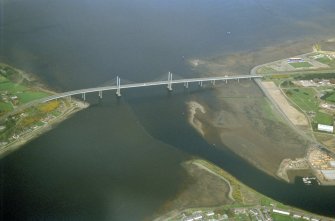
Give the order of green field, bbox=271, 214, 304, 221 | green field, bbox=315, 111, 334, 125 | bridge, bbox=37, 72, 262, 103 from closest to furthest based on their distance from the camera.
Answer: green field, bbox=271, 214, 304, 221 < green field, bbox=315, 111, 334, 125 < bridge, bbox=37, 72, 262, 103

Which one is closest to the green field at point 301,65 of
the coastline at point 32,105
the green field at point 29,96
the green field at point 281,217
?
the coastline at point 32,105

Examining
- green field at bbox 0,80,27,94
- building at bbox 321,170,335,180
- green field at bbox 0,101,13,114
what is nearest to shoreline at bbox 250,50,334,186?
building at bbox 321,170,335,180

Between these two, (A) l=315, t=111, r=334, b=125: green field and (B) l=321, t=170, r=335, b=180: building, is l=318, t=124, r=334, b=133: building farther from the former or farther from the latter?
(B) l=321, t=170, r=335, b=180: building

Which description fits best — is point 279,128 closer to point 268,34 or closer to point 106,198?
point 106,198

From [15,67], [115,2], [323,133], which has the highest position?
[115,2]

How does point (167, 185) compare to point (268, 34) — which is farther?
point (268, 34)

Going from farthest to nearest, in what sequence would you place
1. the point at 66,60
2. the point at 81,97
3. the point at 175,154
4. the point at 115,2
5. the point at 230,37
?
the point at 115,2 < the point at 230,37 < the point at 66,60 < the point at 81,97 < the point at 175,154

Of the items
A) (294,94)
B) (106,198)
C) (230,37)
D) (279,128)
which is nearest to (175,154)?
(106,198)
